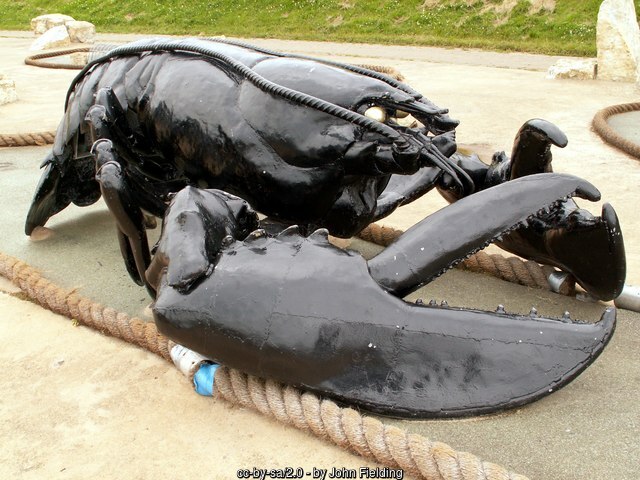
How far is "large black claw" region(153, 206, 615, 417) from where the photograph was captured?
5.90 ft

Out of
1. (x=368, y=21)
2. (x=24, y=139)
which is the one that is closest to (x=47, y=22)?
(x=368, y=21)

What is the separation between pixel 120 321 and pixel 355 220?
1.10m

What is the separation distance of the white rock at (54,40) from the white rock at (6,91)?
7.55 metres

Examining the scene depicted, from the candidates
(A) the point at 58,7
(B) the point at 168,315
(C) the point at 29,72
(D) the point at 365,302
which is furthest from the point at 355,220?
(A) the point at 58,7

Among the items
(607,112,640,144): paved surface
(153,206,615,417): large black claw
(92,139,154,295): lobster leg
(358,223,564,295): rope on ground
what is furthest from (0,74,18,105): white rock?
(153,206,615,417): large black claw

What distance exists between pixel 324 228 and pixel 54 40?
1608cm

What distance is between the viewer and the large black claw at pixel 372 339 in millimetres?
1800

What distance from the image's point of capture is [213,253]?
196cm

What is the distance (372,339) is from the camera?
1799mm

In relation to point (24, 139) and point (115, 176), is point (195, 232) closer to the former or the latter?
point (115, 176)

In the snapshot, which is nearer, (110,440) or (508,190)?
(508,190)

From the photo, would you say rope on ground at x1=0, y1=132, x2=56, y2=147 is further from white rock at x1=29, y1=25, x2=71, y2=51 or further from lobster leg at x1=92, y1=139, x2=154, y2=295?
white rock at x1=29, y1=25, x2=71, y2=51

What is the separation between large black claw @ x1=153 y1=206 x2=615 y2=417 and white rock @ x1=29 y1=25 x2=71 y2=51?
16.1 metres

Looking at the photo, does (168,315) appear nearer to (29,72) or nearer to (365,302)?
(365,302)
